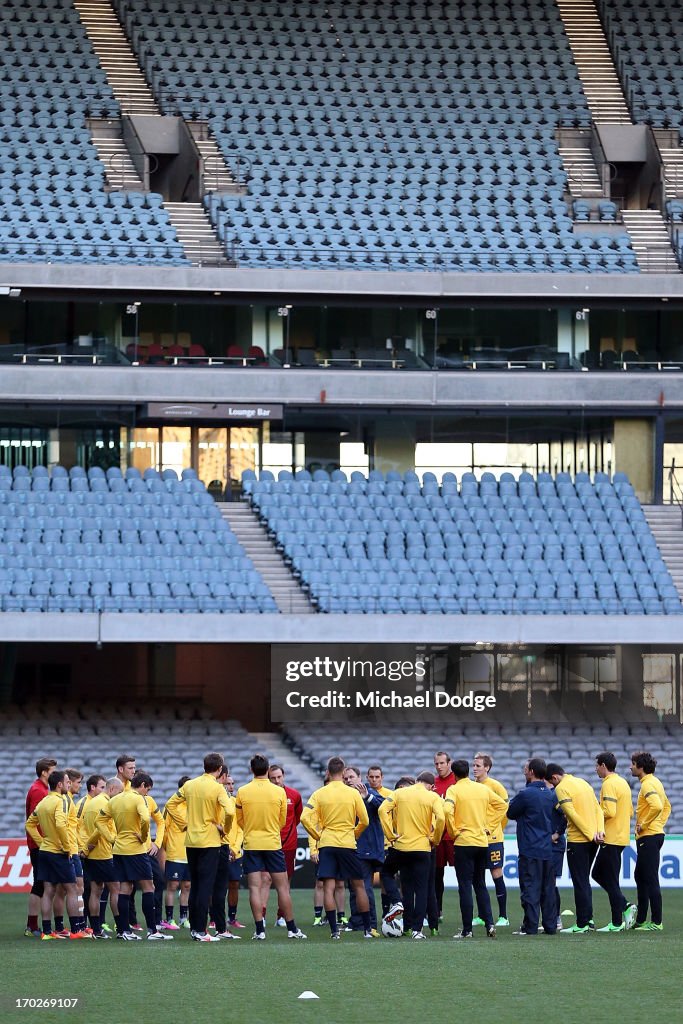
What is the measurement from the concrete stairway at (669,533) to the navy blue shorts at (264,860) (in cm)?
1948

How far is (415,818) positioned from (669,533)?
20.9 metres

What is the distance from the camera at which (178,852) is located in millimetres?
20719

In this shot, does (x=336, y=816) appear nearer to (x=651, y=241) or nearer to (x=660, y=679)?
(x=660, y=679)

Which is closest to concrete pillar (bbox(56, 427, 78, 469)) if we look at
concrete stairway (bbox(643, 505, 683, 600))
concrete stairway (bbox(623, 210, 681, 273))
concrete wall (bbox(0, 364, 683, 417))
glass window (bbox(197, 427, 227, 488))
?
concrete wall (bbox(0, 364, 683, 417))

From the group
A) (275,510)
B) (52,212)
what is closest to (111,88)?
(52,212)

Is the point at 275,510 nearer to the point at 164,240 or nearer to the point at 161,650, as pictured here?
the point at 161,650

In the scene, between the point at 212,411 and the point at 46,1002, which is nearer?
the point at 46,1002

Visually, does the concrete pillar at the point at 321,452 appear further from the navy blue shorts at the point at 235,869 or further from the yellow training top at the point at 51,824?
the yellow training top at the point at 51,824

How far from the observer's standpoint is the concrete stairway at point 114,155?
42.7 m

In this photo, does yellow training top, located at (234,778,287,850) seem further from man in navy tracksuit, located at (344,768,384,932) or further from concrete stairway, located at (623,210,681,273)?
concrete stairway, located at (623,210,681,273)

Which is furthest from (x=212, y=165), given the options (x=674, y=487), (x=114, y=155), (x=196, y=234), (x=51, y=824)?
(x=51, y=824)

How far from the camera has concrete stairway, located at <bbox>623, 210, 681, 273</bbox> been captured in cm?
4103

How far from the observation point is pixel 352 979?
48.9 feet

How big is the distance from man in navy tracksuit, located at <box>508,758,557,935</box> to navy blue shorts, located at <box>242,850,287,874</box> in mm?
2462
